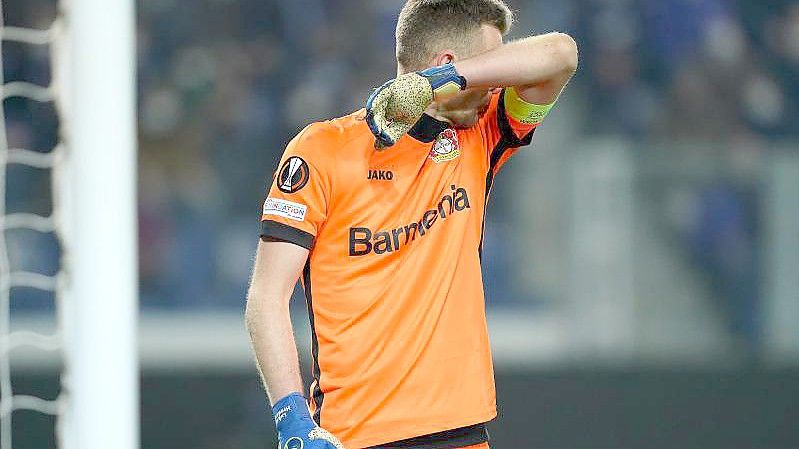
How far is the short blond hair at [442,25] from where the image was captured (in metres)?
2.49

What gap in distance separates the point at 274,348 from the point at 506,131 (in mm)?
757

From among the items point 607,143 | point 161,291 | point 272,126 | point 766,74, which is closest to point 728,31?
point 766,74

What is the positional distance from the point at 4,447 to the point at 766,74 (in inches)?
180

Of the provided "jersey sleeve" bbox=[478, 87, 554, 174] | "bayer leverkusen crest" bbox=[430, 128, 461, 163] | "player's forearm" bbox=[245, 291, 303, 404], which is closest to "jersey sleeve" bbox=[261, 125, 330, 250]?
"player's forearm" bbox=[245, 291, 303, 404]

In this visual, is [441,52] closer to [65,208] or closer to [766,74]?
[65,208]

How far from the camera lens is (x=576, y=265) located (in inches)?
240

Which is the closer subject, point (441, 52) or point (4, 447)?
point (441, 52)

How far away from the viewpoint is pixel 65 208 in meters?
2.82

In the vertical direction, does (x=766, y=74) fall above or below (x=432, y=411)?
above

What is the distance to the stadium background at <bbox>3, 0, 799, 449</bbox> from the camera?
A: 6.09 m

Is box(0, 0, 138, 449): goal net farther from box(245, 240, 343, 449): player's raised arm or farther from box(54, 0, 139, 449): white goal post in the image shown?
box(245, 240, 343, 449): player's raised arm

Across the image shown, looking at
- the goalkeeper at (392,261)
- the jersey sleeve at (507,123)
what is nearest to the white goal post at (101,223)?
the goalkeeper at (392,261)

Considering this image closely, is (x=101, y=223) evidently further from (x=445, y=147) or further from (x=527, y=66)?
(x=527, y=66)

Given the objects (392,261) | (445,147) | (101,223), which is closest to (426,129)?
(445,147)
